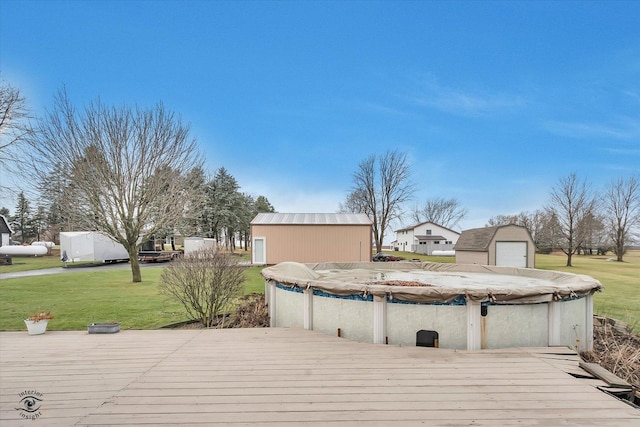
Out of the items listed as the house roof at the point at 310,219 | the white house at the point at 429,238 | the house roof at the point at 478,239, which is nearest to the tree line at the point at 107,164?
the house roof at the point at 310,219

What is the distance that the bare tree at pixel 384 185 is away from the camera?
1494 inches

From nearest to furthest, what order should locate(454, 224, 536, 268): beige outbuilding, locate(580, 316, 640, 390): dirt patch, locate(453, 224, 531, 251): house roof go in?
locate(580, 316, 640, 390): dirt patch, locate(454, 224, 536, 268): beige outbuilding, locate(453, 224, 531, 251): house roof

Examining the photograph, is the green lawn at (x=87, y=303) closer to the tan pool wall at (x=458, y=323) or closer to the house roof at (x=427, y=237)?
the tan pool wall at (x=458, y=323)

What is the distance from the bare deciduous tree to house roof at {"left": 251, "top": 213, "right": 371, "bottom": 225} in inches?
576

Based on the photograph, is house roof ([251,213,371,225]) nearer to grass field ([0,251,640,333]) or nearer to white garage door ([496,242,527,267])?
white garage door ([496,242,527,267])

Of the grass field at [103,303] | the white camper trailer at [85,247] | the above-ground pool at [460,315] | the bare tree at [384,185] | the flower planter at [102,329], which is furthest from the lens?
the bare tree at [384,185]

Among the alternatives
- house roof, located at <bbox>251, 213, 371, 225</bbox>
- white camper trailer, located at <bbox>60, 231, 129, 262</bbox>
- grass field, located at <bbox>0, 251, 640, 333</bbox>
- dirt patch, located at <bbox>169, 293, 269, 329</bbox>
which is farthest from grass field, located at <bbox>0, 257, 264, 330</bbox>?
white camper trailer, located at <bbox>60, 231, 129, 262</bbox>

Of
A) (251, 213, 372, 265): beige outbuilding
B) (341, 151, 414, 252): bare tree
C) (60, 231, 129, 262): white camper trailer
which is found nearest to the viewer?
(251, 213, 372, 265): beige outbuilding

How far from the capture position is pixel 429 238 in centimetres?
4469

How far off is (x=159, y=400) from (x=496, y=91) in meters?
16.6

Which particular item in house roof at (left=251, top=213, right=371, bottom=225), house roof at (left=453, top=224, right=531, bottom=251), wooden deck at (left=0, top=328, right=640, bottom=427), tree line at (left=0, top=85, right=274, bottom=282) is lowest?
wooden deck at (left=0, top=328, right=640, bottom=427)

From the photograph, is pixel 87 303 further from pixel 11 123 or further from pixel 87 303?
pixel 11 123

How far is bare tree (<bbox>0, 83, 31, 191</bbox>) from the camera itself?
493 inches

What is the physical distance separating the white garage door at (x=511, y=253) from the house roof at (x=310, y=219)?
8.21 m
